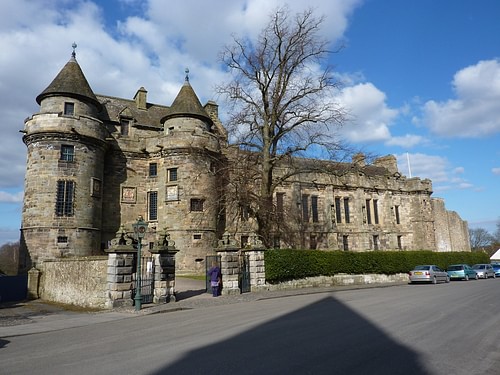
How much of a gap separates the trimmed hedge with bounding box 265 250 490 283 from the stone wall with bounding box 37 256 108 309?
8536 mm

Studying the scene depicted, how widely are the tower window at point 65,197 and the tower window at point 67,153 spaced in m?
1.74

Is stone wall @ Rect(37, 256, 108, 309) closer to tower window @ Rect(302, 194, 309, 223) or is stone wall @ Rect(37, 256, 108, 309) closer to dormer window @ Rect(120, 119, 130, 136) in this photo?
dormer window @ Rect(120, 119, 130, 136)

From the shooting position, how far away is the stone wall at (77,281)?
51.3 feet

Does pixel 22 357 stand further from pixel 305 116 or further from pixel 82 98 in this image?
pixel 82 98

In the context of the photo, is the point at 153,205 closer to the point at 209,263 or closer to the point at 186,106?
the point at 186,106

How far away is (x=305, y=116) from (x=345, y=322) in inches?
620

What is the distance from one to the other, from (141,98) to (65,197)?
48.6 ft

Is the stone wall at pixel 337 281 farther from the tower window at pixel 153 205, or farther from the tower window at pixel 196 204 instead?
the tower window at pixel 153 205

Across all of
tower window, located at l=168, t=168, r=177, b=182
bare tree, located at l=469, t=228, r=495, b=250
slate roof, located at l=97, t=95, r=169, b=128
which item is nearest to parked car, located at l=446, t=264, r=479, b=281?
tower window, located at l=168, t=168, r=177, b=182

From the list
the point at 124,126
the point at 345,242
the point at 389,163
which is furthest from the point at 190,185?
the point at 389,163

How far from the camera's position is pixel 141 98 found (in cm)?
3741

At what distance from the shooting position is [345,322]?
971cm

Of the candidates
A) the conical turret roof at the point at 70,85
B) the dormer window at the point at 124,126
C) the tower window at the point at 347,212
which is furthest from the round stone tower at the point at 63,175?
the tower window at the point at 347,212

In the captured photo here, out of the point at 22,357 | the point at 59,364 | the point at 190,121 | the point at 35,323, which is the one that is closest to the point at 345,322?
the point at 59,364
